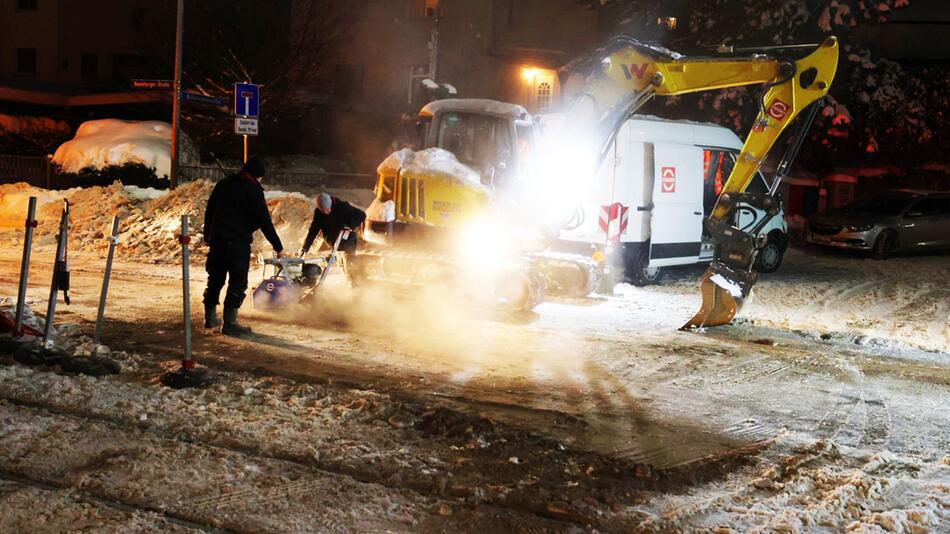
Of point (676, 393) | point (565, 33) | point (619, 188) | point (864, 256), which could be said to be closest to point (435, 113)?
point (619, 188)

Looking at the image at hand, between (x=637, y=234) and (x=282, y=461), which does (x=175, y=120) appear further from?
(x=282, y=461)

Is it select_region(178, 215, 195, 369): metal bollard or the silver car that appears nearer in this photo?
select_region(178, 215, 195, 369): metal bollard

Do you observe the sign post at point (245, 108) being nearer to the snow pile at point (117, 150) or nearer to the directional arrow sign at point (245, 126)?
the directional arrow sign at point (245, 126)

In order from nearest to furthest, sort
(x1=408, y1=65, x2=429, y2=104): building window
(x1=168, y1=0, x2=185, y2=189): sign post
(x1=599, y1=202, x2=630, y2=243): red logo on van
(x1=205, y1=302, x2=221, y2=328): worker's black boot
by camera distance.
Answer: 1. (x1=205, y1=302, x2=221, y2=328): worker's black boot
2. (x1=599, y1=202, x2=630, y2=243): red logo on van
3. (x1=168, y1=0, x2=185, y2=189): sign post
4. (x1=408, y1=65, x2=429, y2=104): building window

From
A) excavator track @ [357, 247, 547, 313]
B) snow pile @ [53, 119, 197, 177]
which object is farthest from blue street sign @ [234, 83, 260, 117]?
snow pile @ [53, 119, 197, 177]

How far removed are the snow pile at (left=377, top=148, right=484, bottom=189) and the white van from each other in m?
1.56

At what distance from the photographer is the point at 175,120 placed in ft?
62.2

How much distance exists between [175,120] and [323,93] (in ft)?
52.6

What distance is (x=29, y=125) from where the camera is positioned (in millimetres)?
33656

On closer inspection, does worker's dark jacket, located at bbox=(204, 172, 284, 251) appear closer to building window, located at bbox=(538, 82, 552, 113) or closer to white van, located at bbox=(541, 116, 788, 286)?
white van, located at bbox=(541, 116, 788, 286)

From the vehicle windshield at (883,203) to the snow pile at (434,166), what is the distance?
11830 mm

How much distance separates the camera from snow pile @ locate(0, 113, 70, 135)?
107 ft

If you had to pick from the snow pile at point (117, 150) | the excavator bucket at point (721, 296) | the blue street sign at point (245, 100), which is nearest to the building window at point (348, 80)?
the snow pile at point (117, 150)

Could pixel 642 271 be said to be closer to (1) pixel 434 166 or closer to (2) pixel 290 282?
(1) pixel 434 166
